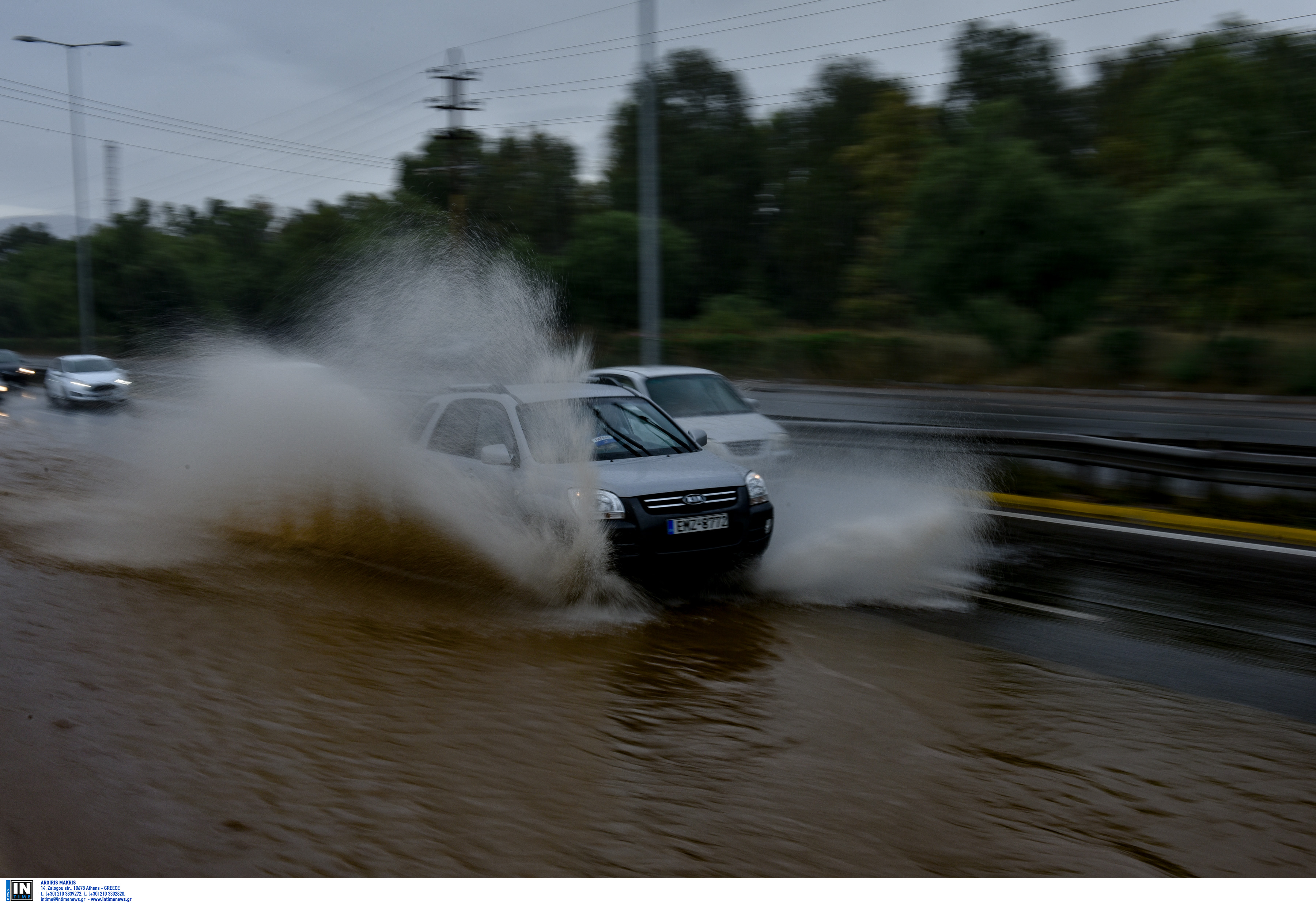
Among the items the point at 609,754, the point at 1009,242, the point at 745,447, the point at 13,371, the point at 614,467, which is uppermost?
the point at 1009,242

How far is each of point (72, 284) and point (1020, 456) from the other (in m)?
63.1

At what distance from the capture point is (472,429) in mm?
8625

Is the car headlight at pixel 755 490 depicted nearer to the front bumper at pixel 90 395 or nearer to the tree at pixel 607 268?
the front bumper at pixel 90 395

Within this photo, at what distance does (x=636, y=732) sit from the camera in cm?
530

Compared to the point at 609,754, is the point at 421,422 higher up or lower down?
higher up

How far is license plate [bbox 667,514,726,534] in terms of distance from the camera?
740 centimetres

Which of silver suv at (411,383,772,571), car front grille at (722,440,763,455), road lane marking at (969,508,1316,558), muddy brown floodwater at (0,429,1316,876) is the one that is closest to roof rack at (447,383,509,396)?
silver suv at (411,383,772,571)

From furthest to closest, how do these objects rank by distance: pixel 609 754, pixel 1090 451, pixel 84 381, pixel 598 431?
pixel 84 381, pixel 1090 451, pixel 598 431, pixel 609 754

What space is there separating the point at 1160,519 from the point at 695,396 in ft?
16.5


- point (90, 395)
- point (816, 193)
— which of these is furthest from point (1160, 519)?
point (816, 193)

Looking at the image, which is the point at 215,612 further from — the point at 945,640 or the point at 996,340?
the point at 996,340

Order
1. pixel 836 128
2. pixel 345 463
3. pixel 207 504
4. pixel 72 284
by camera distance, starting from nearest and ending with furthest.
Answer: pixel 345 463, pixel 207 504, pixel 72 284, pixel 836 128

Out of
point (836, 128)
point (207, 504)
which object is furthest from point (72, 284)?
point (207, 504)

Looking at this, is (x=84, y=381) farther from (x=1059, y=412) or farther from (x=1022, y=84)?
(x=1022, y=84)
